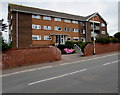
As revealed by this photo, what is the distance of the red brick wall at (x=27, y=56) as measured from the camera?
11648mm

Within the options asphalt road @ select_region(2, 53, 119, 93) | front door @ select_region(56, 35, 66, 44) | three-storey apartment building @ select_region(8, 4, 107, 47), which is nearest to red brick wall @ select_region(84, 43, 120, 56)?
three-storey apartment building @ select_region(8, 4, 107, 47)

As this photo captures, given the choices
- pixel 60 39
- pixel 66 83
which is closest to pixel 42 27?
pixel 60 39

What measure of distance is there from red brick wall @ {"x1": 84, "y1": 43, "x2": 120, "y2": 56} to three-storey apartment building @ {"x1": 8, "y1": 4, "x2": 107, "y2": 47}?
11.6 feet

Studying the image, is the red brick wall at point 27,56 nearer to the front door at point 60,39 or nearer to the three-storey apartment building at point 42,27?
the three-storey apartment building at point 42,27

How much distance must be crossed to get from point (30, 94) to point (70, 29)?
3265 cm

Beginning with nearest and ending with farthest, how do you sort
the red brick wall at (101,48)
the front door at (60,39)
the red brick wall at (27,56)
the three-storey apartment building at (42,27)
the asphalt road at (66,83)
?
Result: the asphalt road at (66,83) < the red brick wall at (27,56) < the red brick wall at (101,48) < the three-storey apartment building at (42,27) < the front door at (60,39)

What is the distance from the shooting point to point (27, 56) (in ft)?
42.8

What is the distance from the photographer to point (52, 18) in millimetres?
32281

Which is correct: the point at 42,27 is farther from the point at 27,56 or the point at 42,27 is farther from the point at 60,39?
the point at 27,56

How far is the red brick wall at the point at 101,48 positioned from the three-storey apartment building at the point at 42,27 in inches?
139

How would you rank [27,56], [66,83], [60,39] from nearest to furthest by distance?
[66,83], [27,56], [60,39]

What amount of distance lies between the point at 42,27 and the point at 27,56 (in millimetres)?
18657

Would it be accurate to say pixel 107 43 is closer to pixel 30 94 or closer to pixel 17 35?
pixel 17 35

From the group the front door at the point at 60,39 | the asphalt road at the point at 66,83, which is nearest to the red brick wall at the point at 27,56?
the asphalt road at the point at 66,83
